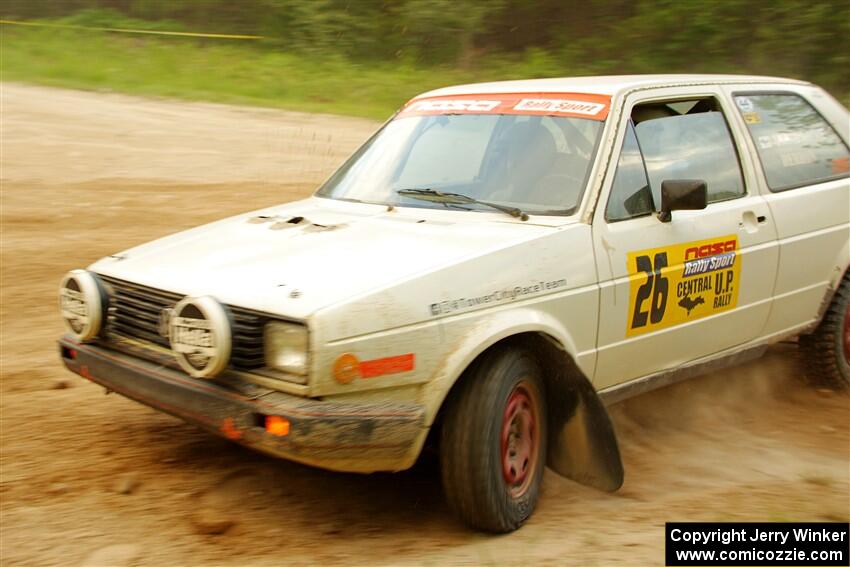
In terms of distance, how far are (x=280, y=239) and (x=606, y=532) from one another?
1766mm

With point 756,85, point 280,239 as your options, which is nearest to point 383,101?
point 756,85

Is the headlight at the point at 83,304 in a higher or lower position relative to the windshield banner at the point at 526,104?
lower

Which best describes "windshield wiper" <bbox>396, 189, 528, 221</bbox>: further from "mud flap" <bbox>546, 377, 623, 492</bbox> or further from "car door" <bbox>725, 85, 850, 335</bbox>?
"car door" <bbox>725, 85, 850, 335</bbox>

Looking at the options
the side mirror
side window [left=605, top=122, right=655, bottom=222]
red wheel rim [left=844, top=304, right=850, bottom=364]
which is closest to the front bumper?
side window [left=605, top=122, right=655, bottom=222]

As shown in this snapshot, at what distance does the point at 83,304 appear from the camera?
421 cm

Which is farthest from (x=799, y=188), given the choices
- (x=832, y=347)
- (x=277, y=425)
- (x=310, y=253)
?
(x=277, y=425)

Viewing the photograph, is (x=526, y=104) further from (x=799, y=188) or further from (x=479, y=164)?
(x=799, y=188)

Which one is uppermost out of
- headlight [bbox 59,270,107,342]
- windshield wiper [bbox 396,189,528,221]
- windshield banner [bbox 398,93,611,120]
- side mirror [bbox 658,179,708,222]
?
windshield banner [bbox 398,93,611,120]

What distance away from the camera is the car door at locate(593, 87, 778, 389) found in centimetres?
443

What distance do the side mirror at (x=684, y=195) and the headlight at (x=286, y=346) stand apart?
184 centimetres

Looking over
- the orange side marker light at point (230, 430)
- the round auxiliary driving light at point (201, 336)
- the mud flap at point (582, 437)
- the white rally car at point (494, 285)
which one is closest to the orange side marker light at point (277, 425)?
the white rally car at point (494, 285)

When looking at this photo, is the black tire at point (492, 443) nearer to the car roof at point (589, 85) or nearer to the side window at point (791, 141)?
the car roof at point (589, 85)

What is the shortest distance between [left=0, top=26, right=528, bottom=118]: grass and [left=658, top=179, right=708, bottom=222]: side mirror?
43.7ft

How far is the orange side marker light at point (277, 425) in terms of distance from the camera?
136 inches
